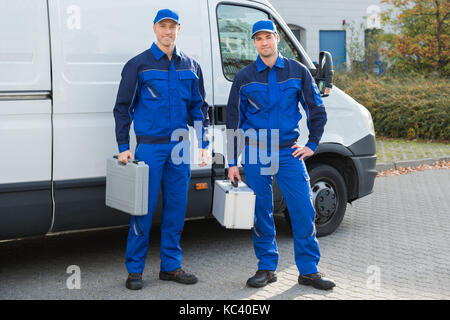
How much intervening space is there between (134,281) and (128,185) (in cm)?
74

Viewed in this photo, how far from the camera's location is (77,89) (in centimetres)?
475

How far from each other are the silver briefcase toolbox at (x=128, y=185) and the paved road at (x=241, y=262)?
63 cm

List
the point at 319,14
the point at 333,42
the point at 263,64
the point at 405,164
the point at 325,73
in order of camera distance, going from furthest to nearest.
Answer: the point at 333,42
the point at 319,14
the point at 405,164
the point at 325,73
the point at 263,64

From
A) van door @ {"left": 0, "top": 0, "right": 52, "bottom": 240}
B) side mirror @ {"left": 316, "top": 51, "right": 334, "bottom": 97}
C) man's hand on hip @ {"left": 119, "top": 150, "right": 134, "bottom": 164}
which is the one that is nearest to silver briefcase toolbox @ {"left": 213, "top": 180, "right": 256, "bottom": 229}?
man's hand on hip @ {"left": 119, "top": 150, "right": 134, "bottom": 164}

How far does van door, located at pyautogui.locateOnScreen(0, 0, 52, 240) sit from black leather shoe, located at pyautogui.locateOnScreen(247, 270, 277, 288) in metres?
1.55

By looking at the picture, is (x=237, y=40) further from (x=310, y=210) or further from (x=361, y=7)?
(x=361, y=7)

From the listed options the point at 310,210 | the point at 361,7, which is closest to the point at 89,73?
the point at 310,210

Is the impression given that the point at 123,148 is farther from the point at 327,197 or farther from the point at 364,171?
the point at 364,171

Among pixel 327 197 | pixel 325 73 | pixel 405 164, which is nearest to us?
pixel 325 73

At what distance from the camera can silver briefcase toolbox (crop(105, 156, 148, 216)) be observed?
4.54 metres

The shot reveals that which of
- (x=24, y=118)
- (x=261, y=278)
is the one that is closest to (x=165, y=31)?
(x=24, y=118)

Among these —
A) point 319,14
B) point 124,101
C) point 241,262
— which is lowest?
point 241,262

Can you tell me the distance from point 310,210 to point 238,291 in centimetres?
78
